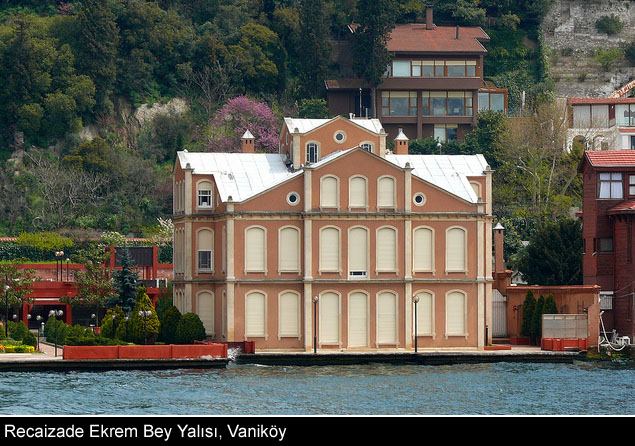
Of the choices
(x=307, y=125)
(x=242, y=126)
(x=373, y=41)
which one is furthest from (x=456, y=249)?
(x=373, y=41)

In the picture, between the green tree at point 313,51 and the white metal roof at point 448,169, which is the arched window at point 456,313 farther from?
the green tree at point 313,51

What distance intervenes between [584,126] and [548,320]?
4305 centimetres

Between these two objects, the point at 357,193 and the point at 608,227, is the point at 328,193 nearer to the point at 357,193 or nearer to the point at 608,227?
the point at 357,193

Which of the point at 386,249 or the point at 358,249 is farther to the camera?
the point at 386,249

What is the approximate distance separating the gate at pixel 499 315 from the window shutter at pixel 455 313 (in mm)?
6751

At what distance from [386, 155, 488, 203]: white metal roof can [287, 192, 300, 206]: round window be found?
6532 mm

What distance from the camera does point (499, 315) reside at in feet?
289

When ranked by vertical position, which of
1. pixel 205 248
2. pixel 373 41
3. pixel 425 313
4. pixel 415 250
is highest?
pixel 373 41

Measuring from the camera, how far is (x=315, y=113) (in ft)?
393

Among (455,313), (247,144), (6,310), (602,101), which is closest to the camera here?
(455,313)

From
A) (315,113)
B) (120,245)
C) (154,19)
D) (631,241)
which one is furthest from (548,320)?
(154,19)

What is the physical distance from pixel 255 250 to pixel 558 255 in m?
19.9

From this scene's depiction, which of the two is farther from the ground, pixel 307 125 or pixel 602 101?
pixel 602 101

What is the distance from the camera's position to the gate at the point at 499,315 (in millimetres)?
88125
